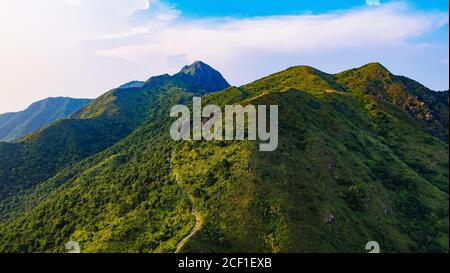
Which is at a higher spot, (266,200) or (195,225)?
(266,200)

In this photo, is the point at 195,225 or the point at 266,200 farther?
the point at 266,200

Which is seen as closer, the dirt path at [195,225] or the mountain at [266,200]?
the dirt path at [195,225]

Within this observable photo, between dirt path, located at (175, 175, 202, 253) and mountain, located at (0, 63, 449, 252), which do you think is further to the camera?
mountain, located at (0, 63, 449, 252)

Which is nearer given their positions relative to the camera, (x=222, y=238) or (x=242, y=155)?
(x=222, y=238)

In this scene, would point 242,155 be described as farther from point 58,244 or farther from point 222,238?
point 58,244

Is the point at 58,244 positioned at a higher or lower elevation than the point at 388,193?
lower
